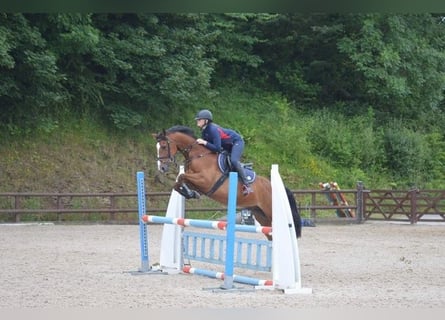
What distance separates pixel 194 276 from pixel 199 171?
1613 mm

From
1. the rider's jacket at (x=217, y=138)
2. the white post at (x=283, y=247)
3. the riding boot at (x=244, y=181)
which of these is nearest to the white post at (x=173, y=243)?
the rider's jacket at (x=217, y=138)

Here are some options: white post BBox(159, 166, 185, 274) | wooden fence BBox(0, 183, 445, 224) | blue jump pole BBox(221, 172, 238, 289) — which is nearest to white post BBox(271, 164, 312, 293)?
blue jump pole BBox(221, 172, 238, 289)

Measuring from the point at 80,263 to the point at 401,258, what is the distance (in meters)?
4.83

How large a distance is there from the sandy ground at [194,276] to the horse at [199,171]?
1.04 metres

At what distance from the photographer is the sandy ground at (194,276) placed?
750cm

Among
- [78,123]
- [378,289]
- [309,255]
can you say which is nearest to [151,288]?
[378,289]

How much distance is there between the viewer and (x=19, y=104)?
79.3ft

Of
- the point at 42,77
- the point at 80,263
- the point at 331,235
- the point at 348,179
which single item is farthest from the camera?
the point at 348,179

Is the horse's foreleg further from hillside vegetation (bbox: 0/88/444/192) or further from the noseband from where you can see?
hillside vegetation (bbox: 0/88/444/192)

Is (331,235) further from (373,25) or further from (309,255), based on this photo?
(373,25)

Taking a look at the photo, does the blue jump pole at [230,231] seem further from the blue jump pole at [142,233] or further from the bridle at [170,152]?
the bridle at [170,152]

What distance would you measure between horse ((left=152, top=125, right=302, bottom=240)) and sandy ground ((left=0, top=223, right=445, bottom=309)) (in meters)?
1.04

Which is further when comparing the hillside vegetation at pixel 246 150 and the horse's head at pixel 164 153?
the hillside vegetation at pixel 246 150

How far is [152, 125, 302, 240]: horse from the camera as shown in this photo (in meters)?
11.0
